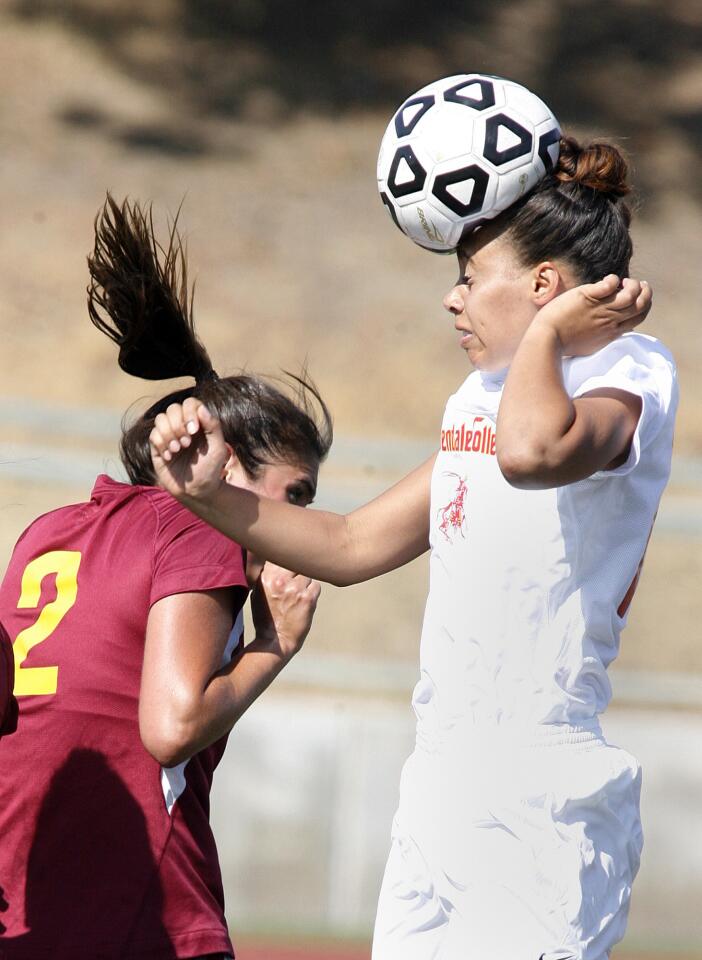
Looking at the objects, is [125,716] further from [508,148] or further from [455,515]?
[508,148]

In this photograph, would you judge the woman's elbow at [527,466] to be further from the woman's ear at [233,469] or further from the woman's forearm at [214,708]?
the woman's ear at [233,469]

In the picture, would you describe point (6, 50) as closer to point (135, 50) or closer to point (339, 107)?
point (135, 50)

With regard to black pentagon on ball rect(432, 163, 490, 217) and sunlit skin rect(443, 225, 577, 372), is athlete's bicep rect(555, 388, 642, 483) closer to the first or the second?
sunlit skin rect(443, 225, 577, 372)

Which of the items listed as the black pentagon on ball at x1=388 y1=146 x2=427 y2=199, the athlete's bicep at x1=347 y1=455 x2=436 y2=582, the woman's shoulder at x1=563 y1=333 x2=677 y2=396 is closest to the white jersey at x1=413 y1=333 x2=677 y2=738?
the woman's shoulder at x1=563 y1=333 x2=677 y2=396

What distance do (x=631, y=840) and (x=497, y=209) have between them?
101 centimetres

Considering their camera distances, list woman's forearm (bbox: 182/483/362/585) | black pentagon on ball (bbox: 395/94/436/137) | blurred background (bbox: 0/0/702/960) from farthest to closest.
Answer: blurred background (bbox: 0/0/702/960) < black pentagon on ball (bbox: 395/94/436/137) < woman's forearm (bbox: 182/483/362/585)

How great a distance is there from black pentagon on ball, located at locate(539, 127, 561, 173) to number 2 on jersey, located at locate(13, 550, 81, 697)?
3.46 feet

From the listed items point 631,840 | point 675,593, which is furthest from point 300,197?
point 631,840

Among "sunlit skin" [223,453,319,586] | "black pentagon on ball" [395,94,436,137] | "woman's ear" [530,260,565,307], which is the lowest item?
"sunlit skin" [223,453,319,586]

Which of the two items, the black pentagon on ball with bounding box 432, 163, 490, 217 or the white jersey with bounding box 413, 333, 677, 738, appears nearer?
the white jersey with bounding box 413, 333, 677, 738

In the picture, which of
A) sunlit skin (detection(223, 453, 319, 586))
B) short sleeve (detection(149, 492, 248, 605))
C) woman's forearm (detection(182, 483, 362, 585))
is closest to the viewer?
woman's forearm (detection(182, 483, 362, 585))

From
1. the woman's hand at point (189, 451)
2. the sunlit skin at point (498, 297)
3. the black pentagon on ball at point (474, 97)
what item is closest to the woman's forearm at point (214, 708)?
the woman's hand at point (189, 451)

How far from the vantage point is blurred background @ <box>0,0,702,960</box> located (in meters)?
7.08

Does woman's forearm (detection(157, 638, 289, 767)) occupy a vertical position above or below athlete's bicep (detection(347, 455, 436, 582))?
below
